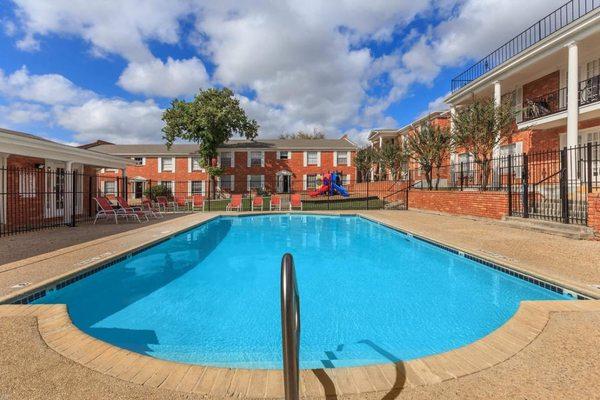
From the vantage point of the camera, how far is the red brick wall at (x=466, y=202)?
12227 millimetres

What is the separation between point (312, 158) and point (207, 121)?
12036 mm

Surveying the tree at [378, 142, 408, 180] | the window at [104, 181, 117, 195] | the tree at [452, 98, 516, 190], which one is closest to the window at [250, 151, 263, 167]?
the tree at [378, 142, 408, 180]

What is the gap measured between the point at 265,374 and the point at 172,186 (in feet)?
121

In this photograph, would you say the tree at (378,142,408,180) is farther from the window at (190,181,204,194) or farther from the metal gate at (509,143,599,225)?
the window at (190,181,204,194)

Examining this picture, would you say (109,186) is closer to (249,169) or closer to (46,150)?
(249,169)

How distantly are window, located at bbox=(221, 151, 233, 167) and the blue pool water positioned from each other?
28.6 metres

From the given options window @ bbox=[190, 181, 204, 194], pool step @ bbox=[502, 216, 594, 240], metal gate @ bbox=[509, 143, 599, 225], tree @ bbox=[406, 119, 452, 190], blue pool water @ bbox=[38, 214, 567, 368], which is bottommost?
blue pool water @ bbox=[38, 214, 567, 368]

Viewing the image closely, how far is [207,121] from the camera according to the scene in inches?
1265

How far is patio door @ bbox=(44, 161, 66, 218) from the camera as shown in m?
13.1

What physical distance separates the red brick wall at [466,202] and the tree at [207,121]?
22012mm

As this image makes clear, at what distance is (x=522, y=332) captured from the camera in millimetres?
3117

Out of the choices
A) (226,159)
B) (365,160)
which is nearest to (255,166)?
(226,159)

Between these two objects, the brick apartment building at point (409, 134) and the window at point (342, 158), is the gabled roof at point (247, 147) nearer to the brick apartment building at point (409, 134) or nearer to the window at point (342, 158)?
the window at point (342, 158)

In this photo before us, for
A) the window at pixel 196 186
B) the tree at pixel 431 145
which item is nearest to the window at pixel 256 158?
the window at pixel 196 186
